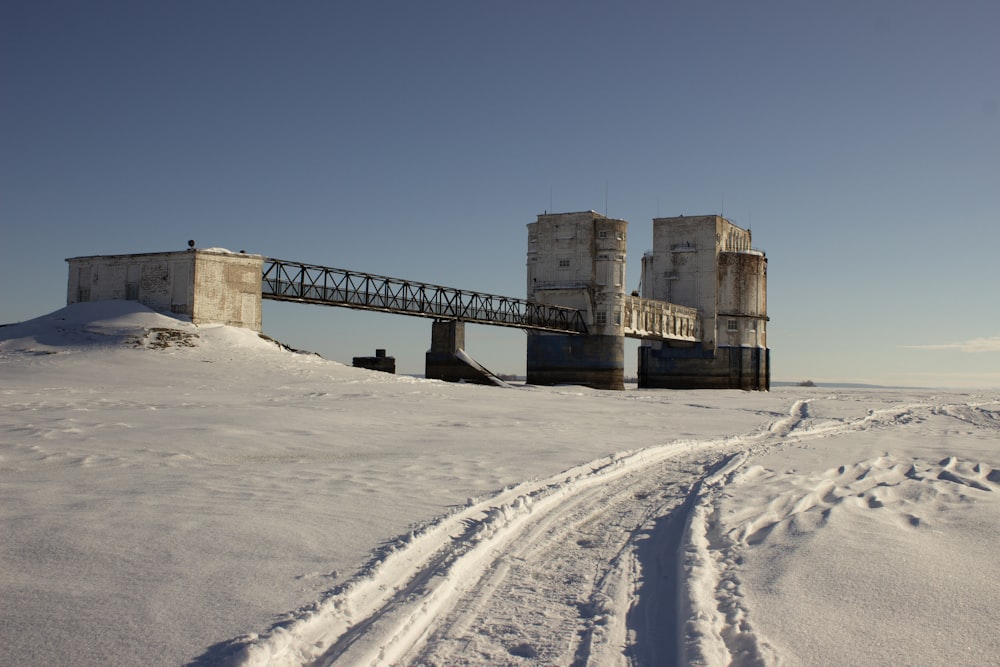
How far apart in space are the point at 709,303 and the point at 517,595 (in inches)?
2689

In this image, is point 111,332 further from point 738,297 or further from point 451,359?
point 738,297

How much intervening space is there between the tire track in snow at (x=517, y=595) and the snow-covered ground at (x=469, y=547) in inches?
0.9

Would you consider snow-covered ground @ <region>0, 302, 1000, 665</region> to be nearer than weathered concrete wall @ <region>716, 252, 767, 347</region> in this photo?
Yes

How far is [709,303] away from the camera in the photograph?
70.9 metres

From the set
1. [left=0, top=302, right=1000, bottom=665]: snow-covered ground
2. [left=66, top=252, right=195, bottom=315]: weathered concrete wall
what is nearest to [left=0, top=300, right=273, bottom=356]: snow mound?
[left=66, top=252, right=195, bottom=315]: weathered concrete wall

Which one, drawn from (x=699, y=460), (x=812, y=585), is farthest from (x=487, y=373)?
(x=812, y=585)

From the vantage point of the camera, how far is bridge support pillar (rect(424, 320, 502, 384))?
37906mm

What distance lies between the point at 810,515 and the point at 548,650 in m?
4.73

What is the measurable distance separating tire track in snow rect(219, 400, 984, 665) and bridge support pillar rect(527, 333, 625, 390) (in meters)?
47.0

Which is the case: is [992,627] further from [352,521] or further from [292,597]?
[352,521]

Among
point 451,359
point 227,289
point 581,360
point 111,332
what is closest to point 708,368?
point 581,360

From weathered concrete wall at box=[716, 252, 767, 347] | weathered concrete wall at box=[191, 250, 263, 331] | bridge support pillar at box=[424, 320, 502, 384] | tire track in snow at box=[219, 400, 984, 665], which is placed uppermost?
weathered concrete wall at box=[716, 252, 767, 347]

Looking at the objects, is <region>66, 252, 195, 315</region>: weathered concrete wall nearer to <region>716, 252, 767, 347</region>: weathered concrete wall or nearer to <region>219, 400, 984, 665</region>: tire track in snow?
<region>219, 400, 984, 665</region>: tire track in snow

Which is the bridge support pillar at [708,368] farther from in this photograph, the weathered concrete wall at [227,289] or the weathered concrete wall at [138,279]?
the weathered concrete wall at [138,279]
